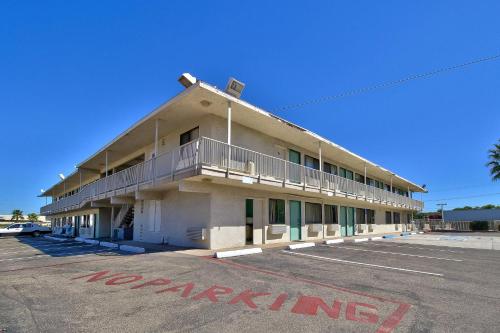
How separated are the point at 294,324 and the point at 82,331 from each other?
9.38 ft

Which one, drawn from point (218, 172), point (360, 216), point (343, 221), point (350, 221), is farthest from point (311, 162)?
point (218, 172)

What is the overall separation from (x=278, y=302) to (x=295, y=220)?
13163 millimetres

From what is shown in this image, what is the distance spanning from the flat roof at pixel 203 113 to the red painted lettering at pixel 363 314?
8.81m

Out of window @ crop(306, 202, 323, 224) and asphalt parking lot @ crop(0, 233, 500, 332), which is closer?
asphalt parking lot @ crop(0, 233, 500, 332)

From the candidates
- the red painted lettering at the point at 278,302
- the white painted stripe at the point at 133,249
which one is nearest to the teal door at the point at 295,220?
the white painted stripe at the point at 133,249

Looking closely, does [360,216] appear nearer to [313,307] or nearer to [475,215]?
[313,307]

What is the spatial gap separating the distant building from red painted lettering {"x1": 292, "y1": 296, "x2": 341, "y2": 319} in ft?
210

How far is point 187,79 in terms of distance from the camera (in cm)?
1159

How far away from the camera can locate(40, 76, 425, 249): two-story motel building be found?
491 inches

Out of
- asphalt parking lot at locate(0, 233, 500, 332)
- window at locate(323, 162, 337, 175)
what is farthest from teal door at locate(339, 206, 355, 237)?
asphalt parking lot at locate(0, 233, 500, 332)

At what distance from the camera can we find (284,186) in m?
14.8

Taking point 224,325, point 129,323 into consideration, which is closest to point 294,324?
point 224,325

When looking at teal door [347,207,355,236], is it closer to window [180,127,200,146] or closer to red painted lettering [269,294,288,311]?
window [180,127,200,146]

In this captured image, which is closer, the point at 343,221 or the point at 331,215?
the point at 331,215
